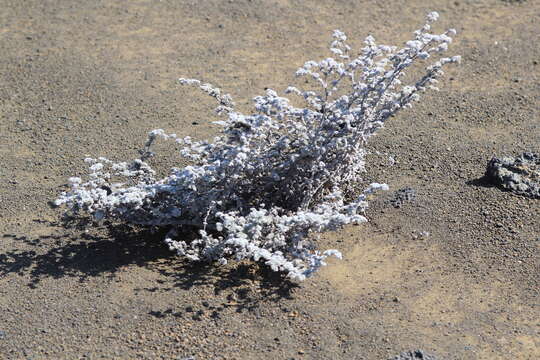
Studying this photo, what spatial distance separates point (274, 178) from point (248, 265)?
0.59 meters

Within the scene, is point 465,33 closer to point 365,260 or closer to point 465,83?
point 465,83

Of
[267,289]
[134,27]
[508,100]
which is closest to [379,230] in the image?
[267,289]

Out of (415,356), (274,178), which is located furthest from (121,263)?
(415,356)

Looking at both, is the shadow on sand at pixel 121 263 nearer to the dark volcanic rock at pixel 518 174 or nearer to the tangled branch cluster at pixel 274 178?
the tangled branch cluster at pixel 274 178

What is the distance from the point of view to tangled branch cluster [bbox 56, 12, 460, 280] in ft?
15.0

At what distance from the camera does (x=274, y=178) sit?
4871 mm

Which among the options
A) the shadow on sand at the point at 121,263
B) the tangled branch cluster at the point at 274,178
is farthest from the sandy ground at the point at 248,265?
the tangled branch cluster at the point at 274,178

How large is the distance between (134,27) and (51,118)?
1860mm

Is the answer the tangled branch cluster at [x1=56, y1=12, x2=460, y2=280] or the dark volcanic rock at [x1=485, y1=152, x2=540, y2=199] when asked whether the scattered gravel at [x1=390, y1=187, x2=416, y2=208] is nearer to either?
the tangled branch cluster at [x1=56, y1=12, x2=460, y2=280]

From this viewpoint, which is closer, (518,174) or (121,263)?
(121,263)

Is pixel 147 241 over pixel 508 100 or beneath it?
beneath

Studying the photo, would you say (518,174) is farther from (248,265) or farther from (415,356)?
(248,265)

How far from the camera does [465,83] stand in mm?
7078

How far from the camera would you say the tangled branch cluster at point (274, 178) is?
4.58 meters
